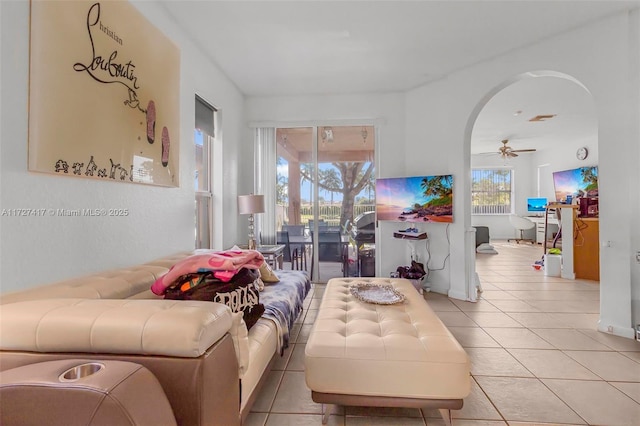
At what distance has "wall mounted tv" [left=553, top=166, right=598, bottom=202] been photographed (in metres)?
7.10

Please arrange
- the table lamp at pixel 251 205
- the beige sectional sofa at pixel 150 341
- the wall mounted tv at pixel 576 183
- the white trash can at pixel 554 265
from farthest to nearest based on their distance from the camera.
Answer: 1. the wall mounted tv at pixel 576 183
2. the white trash can at pixel 554 265
3. the table lamp at pixel 251 205
4. the beige sectional sofa at pixel 150 341

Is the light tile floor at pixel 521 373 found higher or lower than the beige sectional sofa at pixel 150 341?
lower

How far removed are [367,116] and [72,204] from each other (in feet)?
12.6

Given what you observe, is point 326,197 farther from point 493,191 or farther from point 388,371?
point 493,191

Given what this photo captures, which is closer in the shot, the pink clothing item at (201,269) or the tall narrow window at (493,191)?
the pink clothing item at (201,269)

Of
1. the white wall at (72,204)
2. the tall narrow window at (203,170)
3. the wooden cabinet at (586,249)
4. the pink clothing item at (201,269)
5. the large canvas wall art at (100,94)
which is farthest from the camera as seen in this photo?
the wooden cabinet at (586,249)

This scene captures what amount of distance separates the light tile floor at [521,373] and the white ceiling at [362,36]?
285 cm

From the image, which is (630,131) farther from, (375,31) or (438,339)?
(438,339)

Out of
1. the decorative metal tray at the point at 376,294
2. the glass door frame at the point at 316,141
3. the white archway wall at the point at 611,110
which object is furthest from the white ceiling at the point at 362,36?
the decorative metal tray at the point at 376,294

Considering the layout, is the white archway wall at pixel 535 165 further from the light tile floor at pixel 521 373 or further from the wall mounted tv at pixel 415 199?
the light tile floor at pixel 521 373

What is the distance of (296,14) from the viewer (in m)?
2.71

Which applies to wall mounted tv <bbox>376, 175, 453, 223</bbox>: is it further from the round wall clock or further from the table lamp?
the round wall clock

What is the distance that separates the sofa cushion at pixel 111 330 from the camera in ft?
3.20

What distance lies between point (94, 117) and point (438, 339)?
7.34ft
